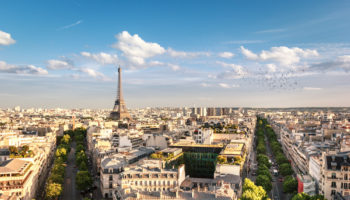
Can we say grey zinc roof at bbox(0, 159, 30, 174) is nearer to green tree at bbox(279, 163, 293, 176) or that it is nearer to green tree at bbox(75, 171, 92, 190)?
green tree at bbox(75, 171, 92, 190)

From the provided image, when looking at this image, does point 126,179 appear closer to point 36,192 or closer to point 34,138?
point 36,192

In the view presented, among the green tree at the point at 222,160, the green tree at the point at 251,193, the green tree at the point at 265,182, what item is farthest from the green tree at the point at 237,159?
the green tree at the point at 251,193

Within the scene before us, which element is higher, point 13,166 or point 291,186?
point 13,166

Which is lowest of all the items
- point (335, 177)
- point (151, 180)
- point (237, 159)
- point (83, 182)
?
point (83, 182)

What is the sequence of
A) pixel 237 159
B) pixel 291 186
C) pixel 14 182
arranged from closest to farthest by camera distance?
pixel 14 182
pixel 291 186
pixel 237 159

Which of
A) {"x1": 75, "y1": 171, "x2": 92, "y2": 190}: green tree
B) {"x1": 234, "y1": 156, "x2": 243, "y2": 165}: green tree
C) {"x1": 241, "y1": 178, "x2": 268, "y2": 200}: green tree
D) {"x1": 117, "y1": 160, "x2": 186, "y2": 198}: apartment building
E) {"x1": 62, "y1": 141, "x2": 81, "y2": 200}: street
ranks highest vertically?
{"x1": 234, "y1": 156, "x2": 243, "y2": 165}: green tree

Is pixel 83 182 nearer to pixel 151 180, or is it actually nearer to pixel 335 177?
pixel 151 180

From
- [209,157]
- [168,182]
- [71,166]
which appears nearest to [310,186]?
[209,157]

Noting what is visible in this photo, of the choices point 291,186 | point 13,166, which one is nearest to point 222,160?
point 291,186

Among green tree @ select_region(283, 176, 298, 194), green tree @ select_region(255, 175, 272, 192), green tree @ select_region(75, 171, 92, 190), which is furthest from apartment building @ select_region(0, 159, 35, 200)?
green tree @ select_region(283, 176, 298, 194)

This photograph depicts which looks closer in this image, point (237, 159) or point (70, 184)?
point (237, 159)

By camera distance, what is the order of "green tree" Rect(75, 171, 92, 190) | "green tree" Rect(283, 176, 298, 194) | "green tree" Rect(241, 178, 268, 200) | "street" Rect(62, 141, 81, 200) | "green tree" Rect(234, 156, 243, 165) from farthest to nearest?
"street" Rect(62, 141, 81, 200) → "green tree" Rect(75, 171, 92, 190) → "green tree" Rect(283, 176, 298, 194) → "green tree" Rect(234, 156, 243, 165) → "green tree" Rect(241, 178, 268, 200)
